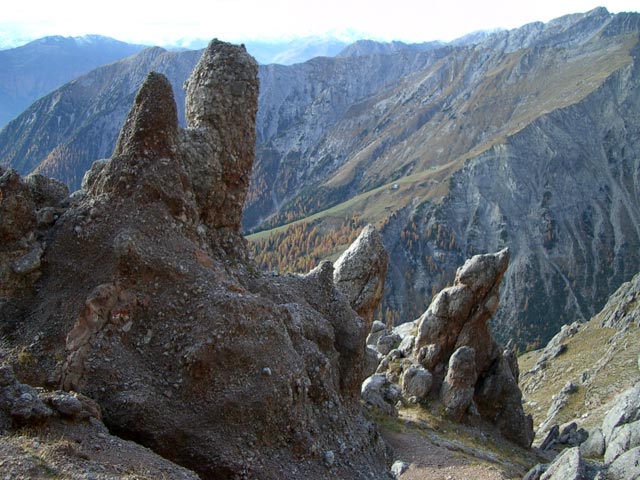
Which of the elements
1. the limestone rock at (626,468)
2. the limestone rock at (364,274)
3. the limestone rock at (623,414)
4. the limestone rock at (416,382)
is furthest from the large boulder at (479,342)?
the limestone rock at (626,468)

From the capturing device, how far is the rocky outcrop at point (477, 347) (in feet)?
178

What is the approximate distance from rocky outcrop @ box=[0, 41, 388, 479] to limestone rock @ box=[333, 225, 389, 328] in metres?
20.2

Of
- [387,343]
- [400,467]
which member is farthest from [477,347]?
[400,467]

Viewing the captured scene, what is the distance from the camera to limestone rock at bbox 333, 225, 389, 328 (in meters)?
48.1

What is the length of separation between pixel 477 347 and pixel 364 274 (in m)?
15.2

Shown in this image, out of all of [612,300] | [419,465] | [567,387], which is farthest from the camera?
[612,300]

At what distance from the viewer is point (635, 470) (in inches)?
1146

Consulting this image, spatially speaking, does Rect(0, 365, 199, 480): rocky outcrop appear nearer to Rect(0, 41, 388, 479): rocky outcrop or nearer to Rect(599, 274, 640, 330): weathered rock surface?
Rect(0, 41, 388, 479): rocky outcrop

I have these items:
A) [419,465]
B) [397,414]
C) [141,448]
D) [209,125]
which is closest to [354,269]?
[397,414]

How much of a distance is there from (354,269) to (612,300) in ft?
383

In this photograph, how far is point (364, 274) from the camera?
160 feet

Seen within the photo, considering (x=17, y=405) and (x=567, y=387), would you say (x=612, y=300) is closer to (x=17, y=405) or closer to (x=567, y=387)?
(x=567, y=387)

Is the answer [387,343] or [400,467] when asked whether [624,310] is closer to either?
[387,343]

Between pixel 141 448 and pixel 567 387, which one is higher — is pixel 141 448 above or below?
above
